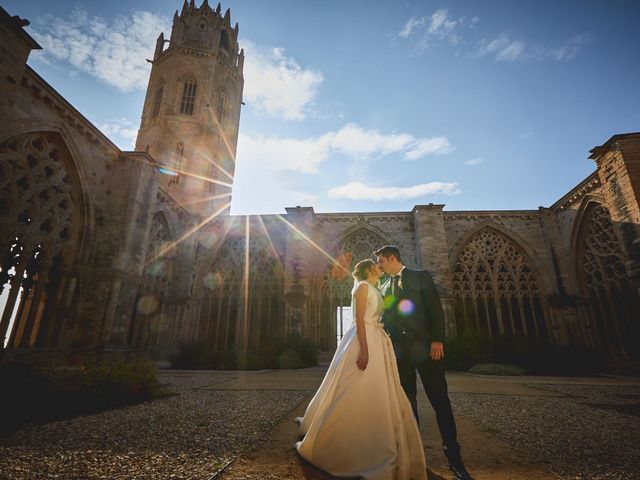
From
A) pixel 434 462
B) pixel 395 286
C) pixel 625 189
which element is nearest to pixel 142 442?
pixel 434 462

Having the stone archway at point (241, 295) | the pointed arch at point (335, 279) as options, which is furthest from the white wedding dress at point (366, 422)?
the stone archway at point (241, 295)

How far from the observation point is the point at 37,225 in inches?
287

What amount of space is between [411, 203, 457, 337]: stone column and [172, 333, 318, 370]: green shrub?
5.43 metres

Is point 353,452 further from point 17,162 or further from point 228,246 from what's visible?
point 228,246

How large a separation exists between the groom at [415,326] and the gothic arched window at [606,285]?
11389 mm

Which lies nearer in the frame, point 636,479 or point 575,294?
point 636,479

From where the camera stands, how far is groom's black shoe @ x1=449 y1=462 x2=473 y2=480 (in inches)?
67.8

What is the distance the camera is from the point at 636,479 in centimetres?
170

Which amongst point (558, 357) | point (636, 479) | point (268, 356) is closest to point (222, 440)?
point (636, 479)

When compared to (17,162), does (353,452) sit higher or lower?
lower

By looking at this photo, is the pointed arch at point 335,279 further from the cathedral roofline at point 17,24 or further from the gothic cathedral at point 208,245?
the cathedral roofline at point 17,24

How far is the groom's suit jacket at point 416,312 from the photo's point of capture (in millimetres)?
2387

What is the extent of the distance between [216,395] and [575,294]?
13.8 metres

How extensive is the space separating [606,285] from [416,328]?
1258 centimetres
